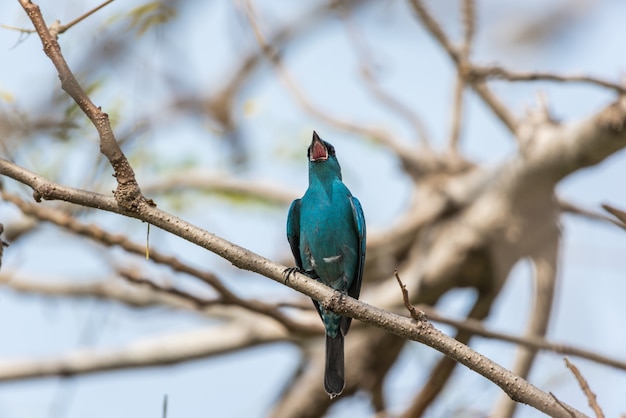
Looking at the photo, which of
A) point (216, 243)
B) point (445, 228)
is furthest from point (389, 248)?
point (216, 243)

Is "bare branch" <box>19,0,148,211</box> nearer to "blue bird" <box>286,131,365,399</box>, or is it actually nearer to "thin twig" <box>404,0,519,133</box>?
"blue bird" <box>286,131,365,399</box>

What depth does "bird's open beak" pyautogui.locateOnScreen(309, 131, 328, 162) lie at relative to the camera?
6039 mm

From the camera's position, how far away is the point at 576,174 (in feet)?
21.5

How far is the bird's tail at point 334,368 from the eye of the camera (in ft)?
17.0

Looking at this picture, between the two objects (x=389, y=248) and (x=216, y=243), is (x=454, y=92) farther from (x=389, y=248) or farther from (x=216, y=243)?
(x=216, y=243)

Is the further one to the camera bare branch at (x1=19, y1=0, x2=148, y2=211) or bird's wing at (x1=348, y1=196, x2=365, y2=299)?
bird's wing at (x1=348, y1=196, x2=365, y2=299)

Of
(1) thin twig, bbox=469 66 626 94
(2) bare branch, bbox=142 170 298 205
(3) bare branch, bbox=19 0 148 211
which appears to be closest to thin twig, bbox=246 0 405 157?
(2) bare branch, bbox=142 170 298 205

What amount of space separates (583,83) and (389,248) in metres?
2.91

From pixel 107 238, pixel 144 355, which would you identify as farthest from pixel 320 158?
pixel 144 355

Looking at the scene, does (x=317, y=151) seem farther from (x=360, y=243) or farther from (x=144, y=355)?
(x=144, y=355)

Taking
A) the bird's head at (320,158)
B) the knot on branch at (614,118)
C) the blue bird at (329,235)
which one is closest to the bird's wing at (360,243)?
the blue bird at (329,235)

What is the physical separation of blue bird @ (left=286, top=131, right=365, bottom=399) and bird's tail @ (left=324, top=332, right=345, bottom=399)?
1 centimetres

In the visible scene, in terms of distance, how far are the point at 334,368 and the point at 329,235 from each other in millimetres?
937

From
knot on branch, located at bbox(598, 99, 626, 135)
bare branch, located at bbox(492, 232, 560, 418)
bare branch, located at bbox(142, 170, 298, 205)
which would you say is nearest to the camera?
knot on branch, located at bbox(598, 99, 626, 135)
